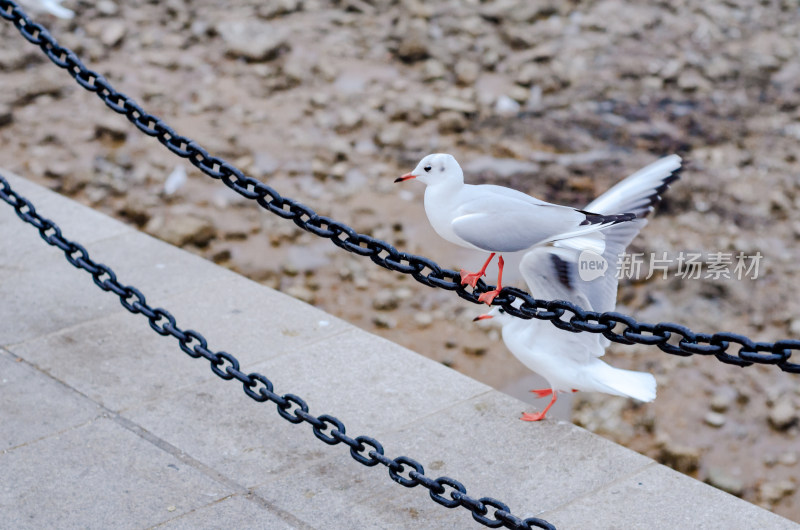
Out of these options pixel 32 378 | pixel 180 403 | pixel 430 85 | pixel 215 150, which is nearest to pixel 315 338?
pixel 180 403

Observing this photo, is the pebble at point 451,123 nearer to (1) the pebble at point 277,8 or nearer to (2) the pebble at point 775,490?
(1) the pebble at point 277,8

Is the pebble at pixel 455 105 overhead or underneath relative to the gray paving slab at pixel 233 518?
underneath

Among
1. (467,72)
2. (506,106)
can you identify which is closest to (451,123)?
(506,106)

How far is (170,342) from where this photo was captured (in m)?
3.66

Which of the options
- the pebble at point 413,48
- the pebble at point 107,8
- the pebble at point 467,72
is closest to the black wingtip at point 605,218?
the pebble at point 467,72

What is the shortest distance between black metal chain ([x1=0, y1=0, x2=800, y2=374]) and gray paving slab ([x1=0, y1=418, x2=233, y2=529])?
874mm

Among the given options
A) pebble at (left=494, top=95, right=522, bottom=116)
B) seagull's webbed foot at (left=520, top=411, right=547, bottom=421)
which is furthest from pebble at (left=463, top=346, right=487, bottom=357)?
pebble at (left=494, top=95, right=522, bottom=116)

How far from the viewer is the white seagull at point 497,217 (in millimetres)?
2365

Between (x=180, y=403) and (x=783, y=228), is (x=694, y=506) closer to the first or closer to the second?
(x=180, y=403)

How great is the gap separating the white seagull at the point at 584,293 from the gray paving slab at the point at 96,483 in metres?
1.05

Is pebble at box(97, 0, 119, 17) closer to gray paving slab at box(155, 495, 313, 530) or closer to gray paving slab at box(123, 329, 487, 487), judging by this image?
gray paving slab at box(123, 329, 487, 487)

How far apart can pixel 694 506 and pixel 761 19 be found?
6246mm

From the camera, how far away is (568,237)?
7.80 feet

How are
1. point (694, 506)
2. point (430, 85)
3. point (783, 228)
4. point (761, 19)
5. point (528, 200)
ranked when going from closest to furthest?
1. point (528, 200)
2. point (694, 506)
3. point (783, 228)
4. point (430, 85)
5. point (761, 19)
